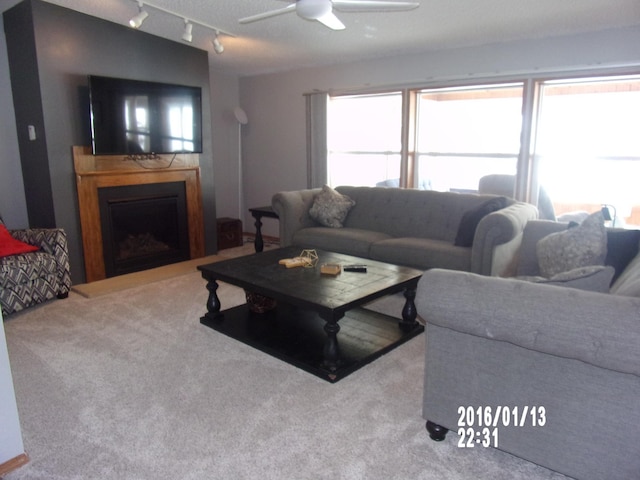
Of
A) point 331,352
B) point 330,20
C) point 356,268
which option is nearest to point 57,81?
point 330,20

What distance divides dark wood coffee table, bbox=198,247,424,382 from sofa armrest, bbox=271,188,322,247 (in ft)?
3.85

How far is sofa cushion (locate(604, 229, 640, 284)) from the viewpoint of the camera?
2.46 m

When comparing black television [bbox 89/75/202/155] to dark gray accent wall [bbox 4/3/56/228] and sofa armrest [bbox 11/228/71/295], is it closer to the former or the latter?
dark gray accent wall [bbox 4/3/56/228]

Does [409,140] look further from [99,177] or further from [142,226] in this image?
[99,177]

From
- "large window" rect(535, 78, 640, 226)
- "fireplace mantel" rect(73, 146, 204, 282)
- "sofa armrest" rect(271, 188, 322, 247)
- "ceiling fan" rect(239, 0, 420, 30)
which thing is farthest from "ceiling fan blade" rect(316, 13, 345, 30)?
"fireplace mantel" rect(73, 146, 204, 282)

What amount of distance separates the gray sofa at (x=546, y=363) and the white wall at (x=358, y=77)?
9.24ft

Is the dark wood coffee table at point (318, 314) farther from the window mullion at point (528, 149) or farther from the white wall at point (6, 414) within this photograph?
the window mullion at point (528, 149)

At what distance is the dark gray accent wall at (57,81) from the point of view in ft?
12.7

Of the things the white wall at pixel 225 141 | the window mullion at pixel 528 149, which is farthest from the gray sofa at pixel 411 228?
the white wall at pixel 225 141

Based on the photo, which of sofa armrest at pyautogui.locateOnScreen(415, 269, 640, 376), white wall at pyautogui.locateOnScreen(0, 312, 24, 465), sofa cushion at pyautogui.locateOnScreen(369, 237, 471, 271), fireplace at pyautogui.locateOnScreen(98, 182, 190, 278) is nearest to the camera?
sofa armrest at pyautogui.locateOnScreen(415, 269, 640, 376)

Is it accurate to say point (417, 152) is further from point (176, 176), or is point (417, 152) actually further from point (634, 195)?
point (176, 176)

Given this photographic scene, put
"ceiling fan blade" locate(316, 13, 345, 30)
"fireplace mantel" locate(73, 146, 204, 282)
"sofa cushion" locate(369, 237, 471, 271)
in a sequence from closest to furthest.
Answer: "ceiling fan blade" locate(316, 13, 345, 30), "sofa cushion" locate(369, 237, 471, 271), "fireplace mantel" locate(73, 146, 204, 282)

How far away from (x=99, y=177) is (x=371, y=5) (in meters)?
A: 2.90

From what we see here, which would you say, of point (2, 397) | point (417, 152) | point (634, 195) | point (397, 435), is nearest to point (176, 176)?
point (417, 152)
